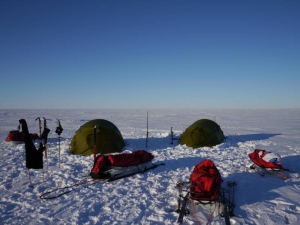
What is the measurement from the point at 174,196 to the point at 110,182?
2.63 m

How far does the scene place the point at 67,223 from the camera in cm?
555

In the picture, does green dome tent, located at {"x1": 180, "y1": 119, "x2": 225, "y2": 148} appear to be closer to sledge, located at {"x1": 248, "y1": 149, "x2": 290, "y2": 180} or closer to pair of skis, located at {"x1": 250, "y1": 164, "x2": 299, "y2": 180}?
sledge, located at {"x1": 248, "y1": 149, "x2": 290, "y2": 180}

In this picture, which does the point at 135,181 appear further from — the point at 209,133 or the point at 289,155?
the point at 289,155

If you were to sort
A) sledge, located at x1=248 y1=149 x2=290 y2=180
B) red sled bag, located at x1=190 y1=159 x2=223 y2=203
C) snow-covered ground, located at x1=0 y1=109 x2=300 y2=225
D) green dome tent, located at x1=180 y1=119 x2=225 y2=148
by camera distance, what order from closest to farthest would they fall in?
1. snow-covered ground, located at x1=0 y1=109 x2=300 y2=225
2. red sled bag, located at x1=190 y1=159 x2=223 y2=203
3. sledge, located at x1=248 y1=149 x2=290 y2=180
4. green dome tent, located at x1=180 y1=119 x2=225 y2=148

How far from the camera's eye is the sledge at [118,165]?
845 cm

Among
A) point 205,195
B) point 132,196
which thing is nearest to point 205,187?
point 205,195

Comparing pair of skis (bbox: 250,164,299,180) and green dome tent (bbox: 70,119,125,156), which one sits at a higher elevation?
green dome tent (bbox: 70,119,125,156)

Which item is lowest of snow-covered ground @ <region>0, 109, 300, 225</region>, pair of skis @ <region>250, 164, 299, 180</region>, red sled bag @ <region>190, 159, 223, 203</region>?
snow-covered ground @ <region>0, 109, 300, 225</region>

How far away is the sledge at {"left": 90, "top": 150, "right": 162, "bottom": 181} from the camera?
8445mm

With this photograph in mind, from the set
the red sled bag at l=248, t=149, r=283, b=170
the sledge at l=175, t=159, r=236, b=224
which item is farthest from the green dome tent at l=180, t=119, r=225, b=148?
the sledge at l=175, t=159, r=236, b=224

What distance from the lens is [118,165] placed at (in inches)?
348

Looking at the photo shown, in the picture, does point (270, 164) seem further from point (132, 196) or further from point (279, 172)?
point (132, 196)

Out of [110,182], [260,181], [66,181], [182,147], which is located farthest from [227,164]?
[66,181]

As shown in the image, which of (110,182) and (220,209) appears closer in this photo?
(220,209)
